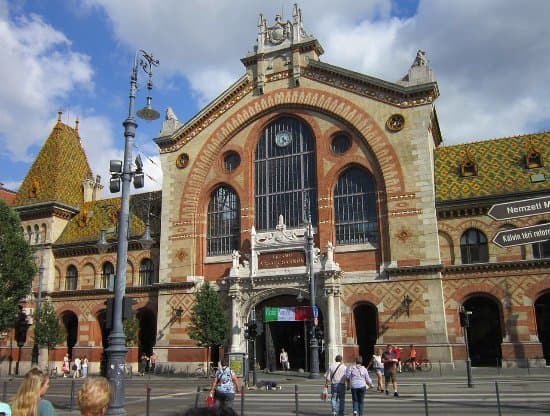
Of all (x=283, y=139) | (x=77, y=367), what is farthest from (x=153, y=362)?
(x=283, y=139)

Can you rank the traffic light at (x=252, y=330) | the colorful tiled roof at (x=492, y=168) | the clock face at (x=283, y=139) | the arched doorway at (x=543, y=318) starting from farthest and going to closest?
the clock face at (x=283, y=139) → the colorful tiled roof at (x=492, y=168) → the arched doorway at (x=543, y=318) → the traffic light at (x=252, y=330)

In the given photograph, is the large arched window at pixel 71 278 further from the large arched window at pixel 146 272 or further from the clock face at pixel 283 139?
the clock face at pixel 283 139

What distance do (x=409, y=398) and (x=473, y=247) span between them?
15309mm

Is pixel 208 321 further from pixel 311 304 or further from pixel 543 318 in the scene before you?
pixel 543 318

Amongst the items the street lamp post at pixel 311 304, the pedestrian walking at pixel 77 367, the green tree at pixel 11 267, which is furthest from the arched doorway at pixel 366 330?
the green tree at pixel 11 267

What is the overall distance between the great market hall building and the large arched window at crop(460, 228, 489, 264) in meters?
0.08

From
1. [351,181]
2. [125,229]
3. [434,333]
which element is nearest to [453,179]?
[351,181]

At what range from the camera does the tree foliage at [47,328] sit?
3966 centimetres

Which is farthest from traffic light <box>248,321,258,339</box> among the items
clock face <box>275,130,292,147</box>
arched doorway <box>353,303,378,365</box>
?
clock face <box>275,130,292,147</box>

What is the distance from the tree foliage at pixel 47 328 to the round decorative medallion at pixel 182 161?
1334 centimetres

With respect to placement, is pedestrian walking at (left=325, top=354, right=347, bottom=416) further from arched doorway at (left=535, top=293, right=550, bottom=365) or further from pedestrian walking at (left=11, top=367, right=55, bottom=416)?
arched doorway at (left=535, top=293, right=550, bottom=365)

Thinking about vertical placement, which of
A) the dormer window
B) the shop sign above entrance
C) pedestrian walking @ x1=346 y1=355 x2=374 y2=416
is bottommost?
pedestrian walking @ x1=346 y1=355 x2=374 y2=416

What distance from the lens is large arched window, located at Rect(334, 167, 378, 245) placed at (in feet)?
115

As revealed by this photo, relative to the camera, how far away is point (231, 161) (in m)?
40.2
